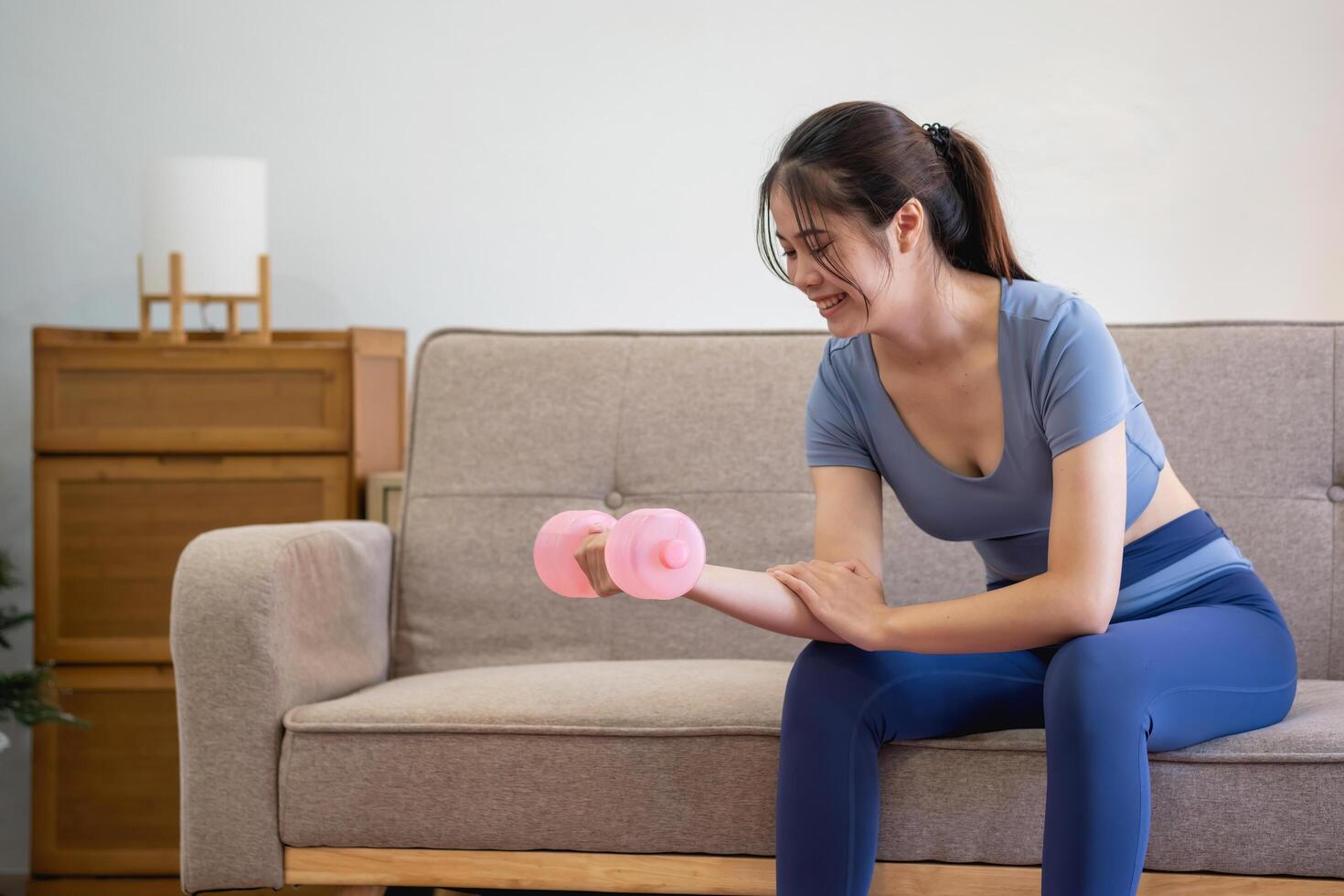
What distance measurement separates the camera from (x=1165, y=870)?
1291mm

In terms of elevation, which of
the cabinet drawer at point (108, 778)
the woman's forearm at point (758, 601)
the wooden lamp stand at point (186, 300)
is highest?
the wooden lamp stand at point (186, 300)

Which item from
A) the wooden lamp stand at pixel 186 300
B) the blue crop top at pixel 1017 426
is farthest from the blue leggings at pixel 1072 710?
the wooden lamp stand at pixel 186 300

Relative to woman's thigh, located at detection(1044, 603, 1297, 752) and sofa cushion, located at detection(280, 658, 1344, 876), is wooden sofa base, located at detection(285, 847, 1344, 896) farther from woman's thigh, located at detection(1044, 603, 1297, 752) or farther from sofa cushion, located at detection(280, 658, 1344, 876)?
woman's thigh, located at detection(1044, 603, 1297, 752)

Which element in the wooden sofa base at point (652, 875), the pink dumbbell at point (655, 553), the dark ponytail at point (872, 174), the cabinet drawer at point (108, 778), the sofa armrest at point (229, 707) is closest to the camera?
the pink dumbbell at point (655, 553)

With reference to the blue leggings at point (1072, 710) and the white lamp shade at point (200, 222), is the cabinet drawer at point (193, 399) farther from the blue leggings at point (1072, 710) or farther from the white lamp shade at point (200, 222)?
the blue leggings at point (1072, 710)

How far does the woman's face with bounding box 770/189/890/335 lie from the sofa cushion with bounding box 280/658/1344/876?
44cm

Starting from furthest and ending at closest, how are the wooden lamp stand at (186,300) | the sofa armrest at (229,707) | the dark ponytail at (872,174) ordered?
1. the wooden lamp stand at (186,300)
2. the sofa armrest at (229,707)
3. the dark ponytail at (872,174)

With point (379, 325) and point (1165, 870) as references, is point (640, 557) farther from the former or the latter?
point (379, 325)

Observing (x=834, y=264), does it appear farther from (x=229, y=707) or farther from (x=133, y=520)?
(x=133, y=520)

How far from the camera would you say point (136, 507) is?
7.22ft

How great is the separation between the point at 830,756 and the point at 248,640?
0.66 metres

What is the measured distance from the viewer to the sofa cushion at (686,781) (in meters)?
1.27

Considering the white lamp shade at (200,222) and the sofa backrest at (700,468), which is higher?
the white lamp shade at (200,222)

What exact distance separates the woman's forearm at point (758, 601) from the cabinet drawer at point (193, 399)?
Result: 1169 millimetres
